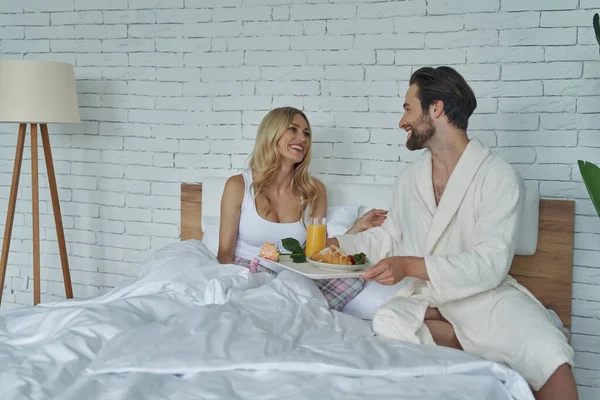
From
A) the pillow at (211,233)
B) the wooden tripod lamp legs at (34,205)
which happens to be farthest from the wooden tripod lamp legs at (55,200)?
the pillow at (211,233)

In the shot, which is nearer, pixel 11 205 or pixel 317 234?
pixel 317 234

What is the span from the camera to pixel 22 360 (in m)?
1.82

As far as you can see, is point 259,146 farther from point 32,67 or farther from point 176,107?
point 32,67

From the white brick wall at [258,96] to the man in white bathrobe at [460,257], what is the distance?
2.22 ft

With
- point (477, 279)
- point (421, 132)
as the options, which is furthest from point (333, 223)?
point (477, 279)

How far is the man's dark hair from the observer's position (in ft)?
8.25

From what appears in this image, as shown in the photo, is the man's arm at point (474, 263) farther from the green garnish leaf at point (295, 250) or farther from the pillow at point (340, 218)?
the pillow at point (340, 218)

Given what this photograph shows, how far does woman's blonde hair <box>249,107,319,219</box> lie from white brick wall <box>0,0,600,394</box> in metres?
0.31

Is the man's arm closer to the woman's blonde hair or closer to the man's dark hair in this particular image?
the man's dark hair

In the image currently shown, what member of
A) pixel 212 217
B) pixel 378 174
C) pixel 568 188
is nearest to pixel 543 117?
pixel 568 188

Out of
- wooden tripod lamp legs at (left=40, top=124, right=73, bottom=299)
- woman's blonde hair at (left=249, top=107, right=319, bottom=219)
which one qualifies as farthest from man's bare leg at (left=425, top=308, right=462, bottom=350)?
wooden tripod lamp legs at (left=40, top=124, right=73, bottom=299)

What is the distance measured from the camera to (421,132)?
8.45 feet

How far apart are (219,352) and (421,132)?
4.01ft

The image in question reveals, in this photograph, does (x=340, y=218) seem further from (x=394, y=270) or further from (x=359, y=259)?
(x=394, y=270)
